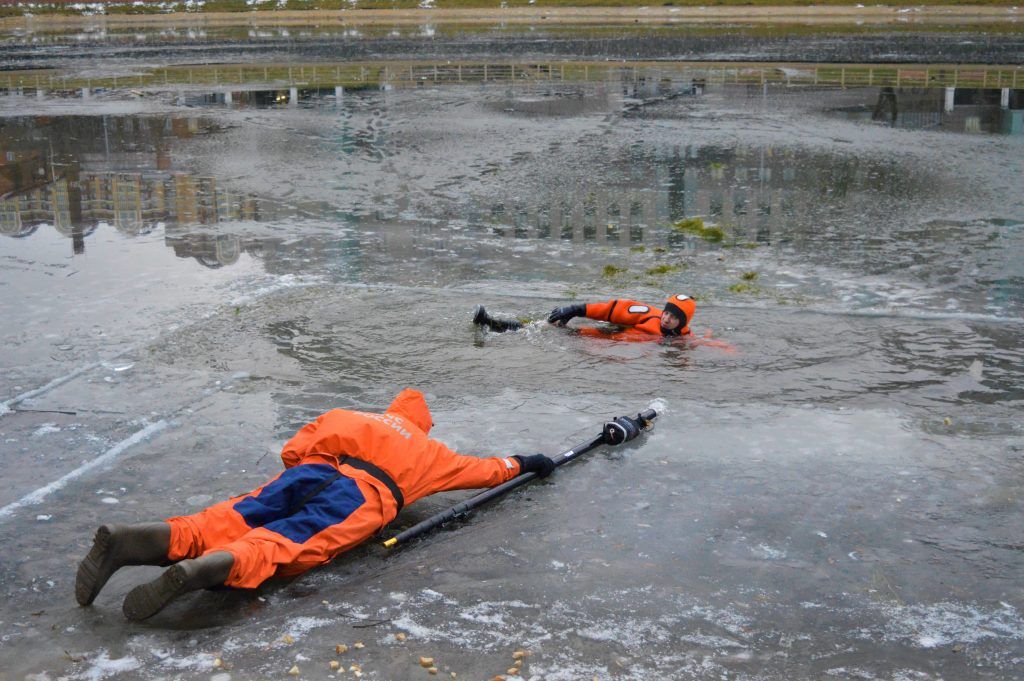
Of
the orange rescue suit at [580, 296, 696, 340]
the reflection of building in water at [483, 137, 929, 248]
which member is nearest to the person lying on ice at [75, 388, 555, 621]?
the orange rescue suit at [580, 296, 696, 340]

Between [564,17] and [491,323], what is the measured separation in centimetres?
3661

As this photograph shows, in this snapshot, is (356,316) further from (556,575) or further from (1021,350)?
(1021,350)

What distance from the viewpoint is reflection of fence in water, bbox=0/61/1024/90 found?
69.9ft

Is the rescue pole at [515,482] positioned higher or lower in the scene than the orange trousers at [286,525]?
lower

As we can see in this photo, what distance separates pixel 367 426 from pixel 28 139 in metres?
12.7

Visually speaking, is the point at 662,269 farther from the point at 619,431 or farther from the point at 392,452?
the point at 392,452

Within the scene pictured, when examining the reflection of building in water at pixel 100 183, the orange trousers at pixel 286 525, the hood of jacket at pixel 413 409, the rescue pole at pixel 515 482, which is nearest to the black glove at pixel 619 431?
the rescue pole at pixel 515 482

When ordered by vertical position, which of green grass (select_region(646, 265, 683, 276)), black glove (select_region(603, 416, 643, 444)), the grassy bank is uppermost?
the grassy bank

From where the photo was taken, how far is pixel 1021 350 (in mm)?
7145

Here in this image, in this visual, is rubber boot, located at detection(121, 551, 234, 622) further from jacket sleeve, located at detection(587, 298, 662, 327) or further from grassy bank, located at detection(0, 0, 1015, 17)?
grassy bank, located at detection(0, 0, 1015, 17)

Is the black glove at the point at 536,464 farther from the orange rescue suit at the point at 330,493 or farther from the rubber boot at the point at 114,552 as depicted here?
the rubber boot at the point at 114,552

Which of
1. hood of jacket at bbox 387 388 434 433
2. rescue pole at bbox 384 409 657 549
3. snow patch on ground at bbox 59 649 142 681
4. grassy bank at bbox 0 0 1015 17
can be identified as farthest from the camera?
grassy bank at bbox 0 0 1015 17

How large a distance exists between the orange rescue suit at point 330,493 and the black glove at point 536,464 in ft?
0.39

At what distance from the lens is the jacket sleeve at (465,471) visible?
5.04 m
